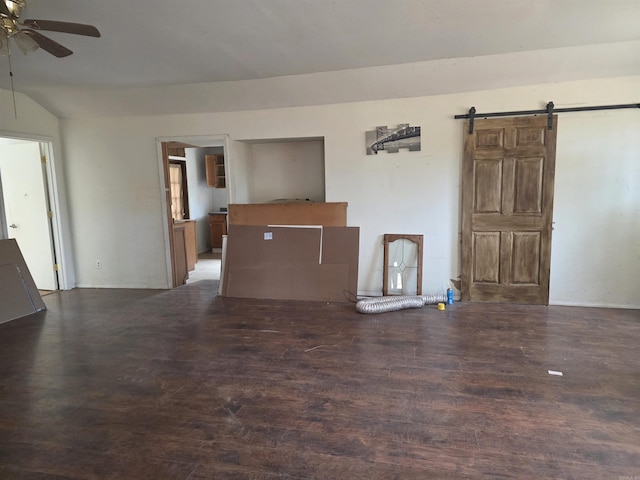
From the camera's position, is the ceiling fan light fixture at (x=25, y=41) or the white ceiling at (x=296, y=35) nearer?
the ceiling fan light fixture at (x=25, y=41)

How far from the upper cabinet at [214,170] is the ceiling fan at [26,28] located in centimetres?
551

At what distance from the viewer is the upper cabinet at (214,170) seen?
824 cm

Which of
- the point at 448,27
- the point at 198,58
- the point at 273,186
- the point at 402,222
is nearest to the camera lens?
the point at 448,27

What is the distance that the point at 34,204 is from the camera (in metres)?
5.49

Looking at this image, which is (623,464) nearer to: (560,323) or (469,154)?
(560,323)

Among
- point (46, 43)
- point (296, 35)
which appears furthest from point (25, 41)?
point (296, 35)

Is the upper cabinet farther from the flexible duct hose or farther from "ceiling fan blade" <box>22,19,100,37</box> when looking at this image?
"ceiling fan blade" <box>22,19,100,37</box>

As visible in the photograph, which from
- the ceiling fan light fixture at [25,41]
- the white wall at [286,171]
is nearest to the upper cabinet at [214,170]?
the white wall at [286,171]

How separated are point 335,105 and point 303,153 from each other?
105 centimetres

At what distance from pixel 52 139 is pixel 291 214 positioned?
3658 mm

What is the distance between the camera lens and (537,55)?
381cm

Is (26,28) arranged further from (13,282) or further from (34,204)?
(34,204)

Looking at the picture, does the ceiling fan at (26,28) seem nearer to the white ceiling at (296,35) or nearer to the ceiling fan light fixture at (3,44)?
the ceiling fan light fixture at (3,44)

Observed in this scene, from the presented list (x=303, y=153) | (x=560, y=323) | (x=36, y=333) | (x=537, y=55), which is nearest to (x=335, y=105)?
(x=303, y=153)
